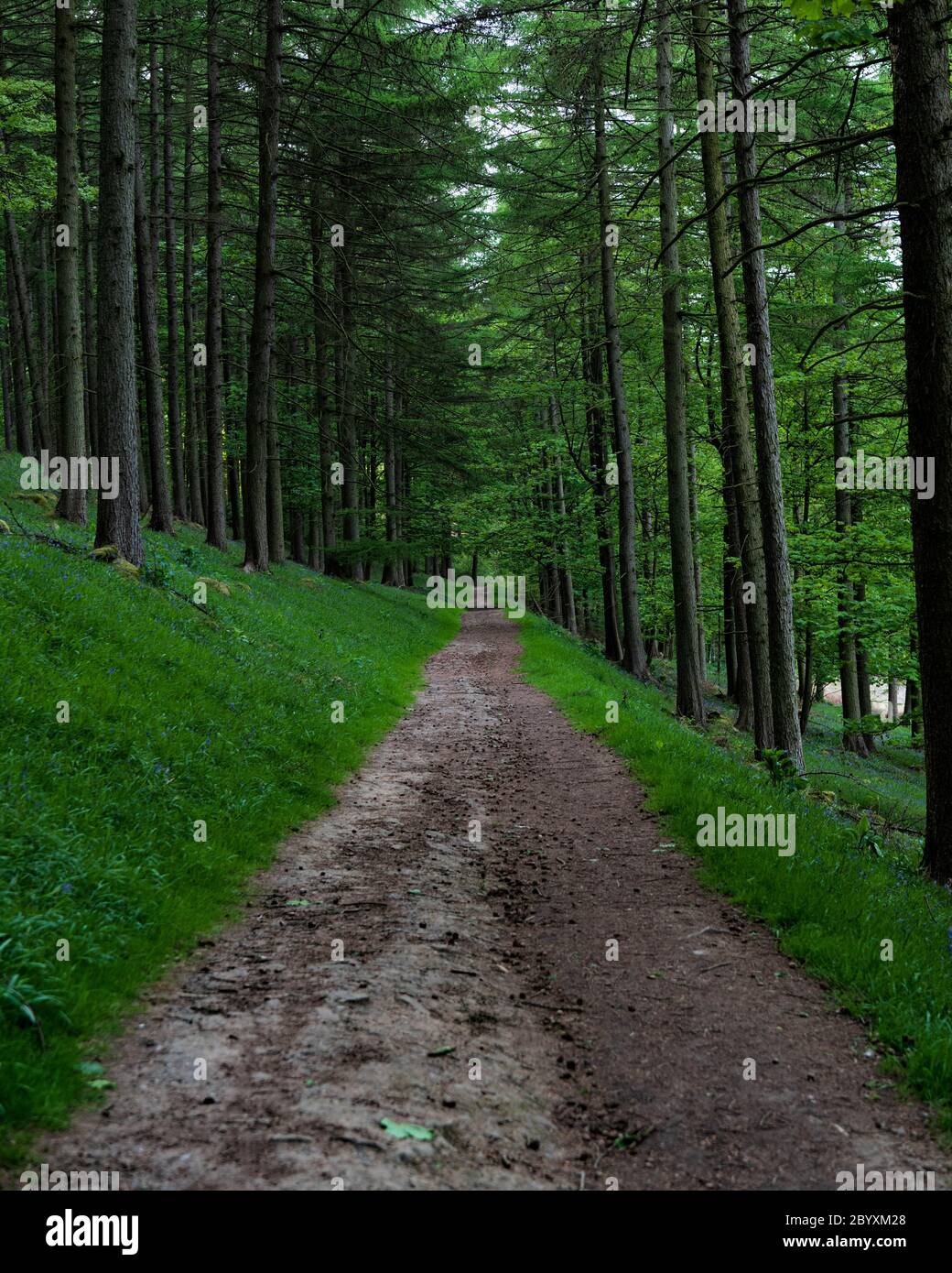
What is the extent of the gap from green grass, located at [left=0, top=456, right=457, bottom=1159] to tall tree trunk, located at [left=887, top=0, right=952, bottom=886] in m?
5.61

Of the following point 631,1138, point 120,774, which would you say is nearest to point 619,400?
point 120,774

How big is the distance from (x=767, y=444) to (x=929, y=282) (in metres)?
4.63

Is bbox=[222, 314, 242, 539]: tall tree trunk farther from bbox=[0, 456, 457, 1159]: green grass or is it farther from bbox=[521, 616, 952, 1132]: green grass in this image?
bbox=[521, 616, 952, 1132]: green grass

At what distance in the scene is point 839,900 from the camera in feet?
19.1

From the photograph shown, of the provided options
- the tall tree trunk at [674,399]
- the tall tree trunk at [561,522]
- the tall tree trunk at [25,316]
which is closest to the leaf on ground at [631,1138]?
the tall tree trunk at [674,399]

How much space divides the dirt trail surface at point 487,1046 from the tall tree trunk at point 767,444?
485 centimetres

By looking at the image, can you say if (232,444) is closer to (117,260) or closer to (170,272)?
(170,272)

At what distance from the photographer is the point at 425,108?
66.4ft

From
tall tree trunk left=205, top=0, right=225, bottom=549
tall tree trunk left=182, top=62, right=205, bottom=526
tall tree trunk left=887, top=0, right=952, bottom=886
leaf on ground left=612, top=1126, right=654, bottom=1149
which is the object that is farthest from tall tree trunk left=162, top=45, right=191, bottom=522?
leaf on ground left=612, top=1126, right=654, bottom=1149

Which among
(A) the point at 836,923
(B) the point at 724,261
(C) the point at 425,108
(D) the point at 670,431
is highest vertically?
(C) the point at 425,108
